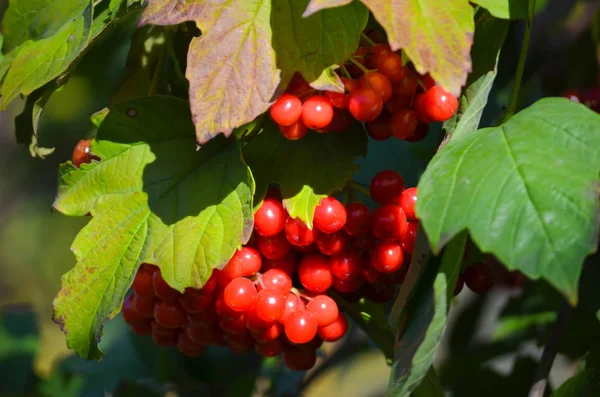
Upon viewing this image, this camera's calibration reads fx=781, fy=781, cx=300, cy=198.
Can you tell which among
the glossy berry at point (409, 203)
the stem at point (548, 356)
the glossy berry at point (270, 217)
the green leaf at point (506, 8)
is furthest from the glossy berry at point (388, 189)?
the stem at point (548, 356)

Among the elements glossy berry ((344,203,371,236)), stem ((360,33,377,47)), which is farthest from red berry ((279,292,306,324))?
stem ((360,33,377,47))

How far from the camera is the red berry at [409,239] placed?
36.6 inches

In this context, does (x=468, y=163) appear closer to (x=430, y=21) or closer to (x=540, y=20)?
(x=430, y=21)

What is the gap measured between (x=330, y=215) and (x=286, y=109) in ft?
0.45

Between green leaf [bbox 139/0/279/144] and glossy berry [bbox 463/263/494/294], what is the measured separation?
0.36 metres

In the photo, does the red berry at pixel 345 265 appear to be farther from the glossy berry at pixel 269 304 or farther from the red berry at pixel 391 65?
the red berry at pixel 391 65

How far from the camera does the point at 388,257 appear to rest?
916mm

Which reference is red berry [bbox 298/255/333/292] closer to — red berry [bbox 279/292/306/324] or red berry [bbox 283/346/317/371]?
red berry [bbox 279/292/306/324]

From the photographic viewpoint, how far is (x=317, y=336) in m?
1.05

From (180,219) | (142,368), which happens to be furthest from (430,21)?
(142,368)

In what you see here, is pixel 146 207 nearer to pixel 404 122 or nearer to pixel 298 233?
pixel 298 233

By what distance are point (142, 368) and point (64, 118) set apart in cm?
56

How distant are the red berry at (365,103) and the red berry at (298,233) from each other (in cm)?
15

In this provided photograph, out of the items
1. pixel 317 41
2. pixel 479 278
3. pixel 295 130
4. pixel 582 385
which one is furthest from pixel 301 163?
pixel 582 385
